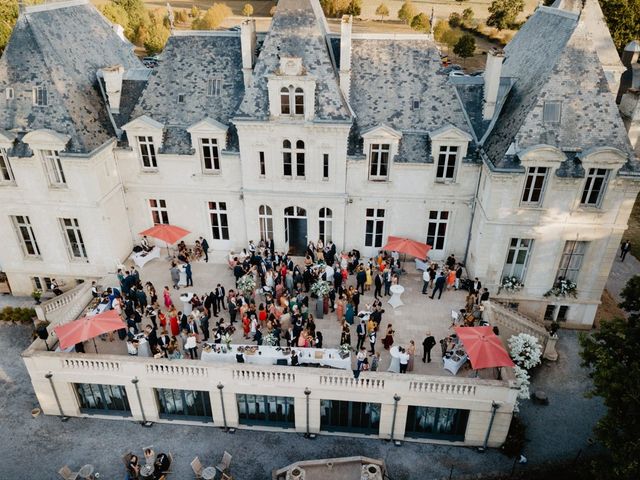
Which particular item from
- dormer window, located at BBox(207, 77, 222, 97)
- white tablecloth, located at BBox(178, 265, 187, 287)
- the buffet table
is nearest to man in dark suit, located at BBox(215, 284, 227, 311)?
white tablecloth, located at BBox(178, 265, 187, 287)

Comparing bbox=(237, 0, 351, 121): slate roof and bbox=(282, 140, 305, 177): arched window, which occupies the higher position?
bbox=(237, 0, 351, 121): slate roof

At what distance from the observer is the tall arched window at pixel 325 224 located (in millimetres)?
34469

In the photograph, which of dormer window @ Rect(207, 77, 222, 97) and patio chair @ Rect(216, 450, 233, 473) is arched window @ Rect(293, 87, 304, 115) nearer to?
dormer window @ Rect(207, 77, 222, 97)

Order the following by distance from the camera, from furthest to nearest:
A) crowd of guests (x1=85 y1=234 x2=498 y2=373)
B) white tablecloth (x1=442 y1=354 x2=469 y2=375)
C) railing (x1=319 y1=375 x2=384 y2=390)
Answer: crowd of guests (x1=85 y1=234 x2=498 y2=373), white tablecloth (x1=442 y1=354 x2=469 y2=375), railing (x1=319 y1=375 x2=384 y2=390)

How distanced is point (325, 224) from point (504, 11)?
89409mm

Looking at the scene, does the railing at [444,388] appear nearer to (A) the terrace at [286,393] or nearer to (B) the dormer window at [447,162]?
(A) the terrace at [286,393]

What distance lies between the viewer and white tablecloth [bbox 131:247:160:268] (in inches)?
1367

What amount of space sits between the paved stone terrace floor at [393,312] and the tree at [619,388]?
7.28 meters

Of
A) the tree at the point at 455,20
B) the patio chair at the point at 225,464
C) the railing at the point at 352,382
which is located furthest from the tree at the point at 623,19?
the patio chair at the point at 225,464

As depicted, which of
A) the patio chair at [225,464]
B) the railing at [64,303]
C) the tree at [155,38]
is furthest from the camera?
the tree at [155,38]

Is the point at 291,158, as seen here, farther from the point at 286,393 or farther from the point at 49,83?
the point at 49,83

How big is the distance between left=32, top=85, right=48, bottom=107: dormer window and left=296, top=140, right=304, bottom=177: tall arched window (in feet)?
51.5

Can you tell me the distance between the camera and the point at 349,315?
28.5m

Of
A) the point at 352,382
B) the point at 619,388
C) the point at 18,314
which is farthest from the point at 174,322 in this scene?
the point at 619,388
